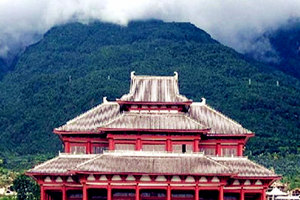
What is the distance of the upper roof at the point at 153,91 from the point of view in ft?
113

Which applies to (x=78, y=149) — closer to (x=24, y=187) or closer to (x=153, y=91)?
(x=153, y=91)

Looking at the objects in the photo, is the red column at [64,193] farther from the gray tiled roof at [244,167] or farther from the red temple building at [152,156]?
Result: the gray tiled roof at [244,167]

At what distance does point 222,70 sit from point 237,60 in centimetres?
676

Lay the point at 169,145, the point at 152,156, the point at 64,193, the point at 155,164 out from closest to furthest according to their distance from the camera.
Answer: the point at 155,164 → the point at 152,156 → the point at 169,145 → the point at 64,193

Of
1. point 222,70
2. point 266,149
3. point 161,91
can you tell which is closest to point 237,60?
point 222,70

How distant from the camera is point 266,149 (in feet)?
301

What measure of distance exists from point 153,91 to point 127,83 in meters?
79.0

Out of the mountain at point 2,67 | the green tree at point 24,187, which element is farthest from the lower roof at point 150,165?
the mountain at point 2,67

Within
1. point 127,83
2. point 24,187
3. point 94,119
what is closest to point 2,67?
point 127,83

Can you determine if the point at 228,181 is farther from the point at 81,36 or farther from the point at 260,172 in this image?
the point at 81,36

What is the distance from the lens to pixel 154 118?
34219 mm

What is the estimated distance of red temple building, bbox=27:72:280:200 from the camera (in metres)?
32.0

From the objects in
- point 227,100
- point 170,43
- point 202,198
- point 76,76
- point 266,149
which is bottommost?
point 202,198

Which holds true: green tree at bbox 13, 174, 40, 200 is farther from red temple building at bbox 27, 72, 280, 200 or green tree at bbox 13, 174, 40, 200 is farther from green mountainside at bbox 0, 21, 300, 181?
red temple building at bbox 27, 72, 280, 200
